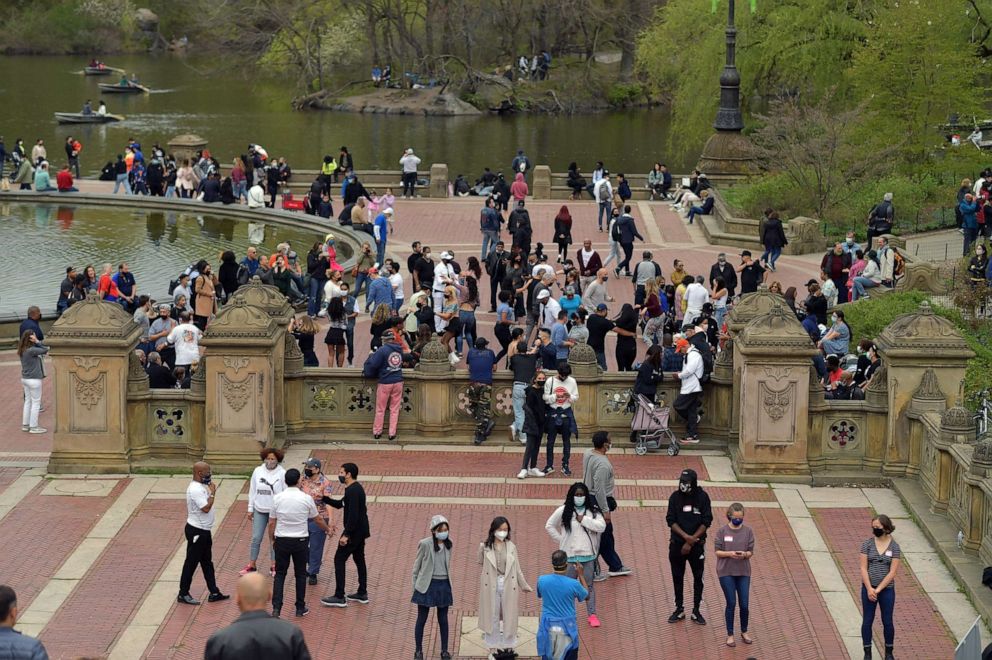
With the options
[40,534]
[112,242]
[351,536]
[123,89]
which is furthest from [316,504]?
[123,89]

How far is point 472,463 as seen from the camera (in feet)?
64.1

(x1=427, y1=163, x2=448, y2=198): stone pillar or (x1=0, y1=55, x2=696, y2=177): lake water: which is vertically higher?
(x1=0, y1=55, x2=696, y2=177): lake water

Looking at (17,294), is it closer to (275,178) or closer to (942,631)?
(275,178)

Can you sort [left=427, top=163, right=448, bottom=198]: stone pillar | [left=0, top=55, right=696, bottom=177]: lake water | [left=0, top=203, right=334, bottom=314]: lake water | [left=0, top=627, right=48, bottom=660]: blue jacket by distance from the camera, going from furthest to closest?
1. [left=0, top=55, right=696, bottom=177]: lake water
2. [left=427, top=163, right=448, bottom=198]: stone pillar
3. [left=0, top=203, right=334, bottom=314]: lake water
4. [left=0, top=627, right=48, bottom=660]: blue jacket

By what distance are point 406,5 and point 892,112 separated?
4845cm

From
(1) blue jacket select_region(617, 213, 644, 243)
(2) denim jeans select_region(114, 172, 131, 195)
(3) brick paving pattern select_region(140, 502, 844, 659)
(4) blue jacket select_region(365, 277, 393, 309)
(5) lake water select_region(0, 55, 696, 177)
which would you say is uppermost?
(5) lake water select_region(0, 55, 696, 177)

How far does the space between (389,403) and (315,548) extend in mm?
4378

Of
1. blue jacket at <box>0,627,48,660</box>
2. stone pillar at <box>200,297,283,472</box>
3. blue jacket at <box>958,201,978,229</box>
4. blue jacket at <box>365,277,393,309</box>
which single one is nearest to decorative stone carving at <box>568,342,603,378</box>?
stone pillar at <box>200,297,283,472</box>

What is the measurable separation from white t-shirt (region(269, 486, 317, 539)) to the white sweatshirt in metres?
0.45

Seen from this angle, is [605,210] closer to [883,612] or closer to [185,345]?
[185,345]

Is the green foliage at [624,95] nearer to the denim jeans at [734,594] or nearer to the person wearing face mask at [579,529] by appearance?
the person wearing face mask at [579,529]

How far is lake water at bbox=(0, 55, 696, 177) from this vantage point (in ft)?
221

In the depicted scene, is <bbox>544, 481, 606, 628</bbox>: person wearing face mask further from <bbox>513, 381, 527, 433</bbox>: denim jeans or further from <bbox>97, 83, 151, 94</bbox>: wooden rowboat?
<bbox>97, 83, 151, 94</bbox>: wooden rowboat

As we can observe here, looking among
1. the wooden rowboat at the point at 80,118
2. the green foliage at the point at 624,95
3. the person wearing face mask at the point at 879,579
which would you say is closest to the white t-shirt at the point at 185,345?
the person wearing face mask at the point at 879,579
